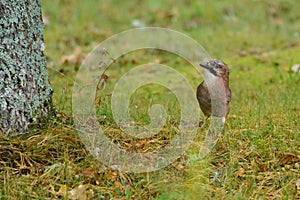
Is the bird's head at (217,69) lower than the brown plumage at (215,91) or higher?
higher

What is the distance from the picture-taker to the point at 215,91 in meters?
4.88

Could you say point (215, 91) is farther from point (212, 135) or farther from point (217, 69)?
point (212, 135)

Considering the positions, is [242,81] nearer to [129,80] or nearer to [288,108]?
[129,80]

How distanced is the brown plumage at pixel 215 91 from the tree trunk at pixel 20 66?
127 cm

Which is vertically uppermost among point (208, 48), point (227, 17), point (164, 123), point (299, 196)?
point (227, 17)

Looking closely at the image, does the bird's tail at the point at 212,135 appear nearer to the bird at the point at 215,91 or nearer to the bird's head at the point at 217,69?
the bird at the point at 215,91

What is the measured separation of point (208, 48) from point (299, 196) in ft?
15.7

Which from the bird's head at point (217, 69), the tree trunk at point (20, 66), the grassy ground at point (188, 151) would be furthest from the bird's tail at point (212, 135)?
the tree trunk at point (20, 66)

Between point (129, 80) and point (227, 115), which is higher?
point (129, 80)

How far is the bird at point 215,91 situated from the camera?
16.0 feet

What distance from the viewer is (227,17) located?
1022 cm

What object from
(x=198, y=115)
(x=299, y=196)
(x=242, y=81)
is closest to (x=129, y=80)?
(x=242, y=81)

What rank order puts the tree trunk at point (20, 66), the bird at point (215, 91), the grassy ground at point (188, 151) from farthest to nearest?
the bird at point (215, 91) < the tree trunk at point (20, 66) < the grassy ground at point (188, 151)

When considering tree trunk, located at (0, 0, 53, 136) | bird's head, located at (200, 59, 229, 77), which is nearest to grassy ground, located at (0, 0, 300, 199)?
tree trunk, located at (0, 0, 53, 136)
